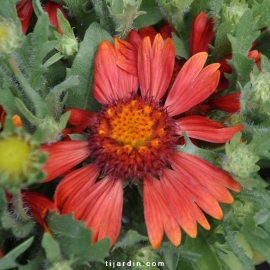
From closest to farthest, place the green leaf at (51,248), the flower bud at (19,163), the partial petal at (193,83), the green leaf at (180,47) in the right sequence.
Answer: the flower bud at (19,163), the green leaf at (51,248), the partial petal at (193,83), the green leaf at (180,47)

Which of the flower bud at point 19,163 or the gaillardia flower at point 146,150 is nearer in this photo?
the flower bud at point 19,163

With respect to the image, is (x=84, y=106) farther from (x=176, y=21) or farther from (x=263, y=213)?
(x=263, y=213)

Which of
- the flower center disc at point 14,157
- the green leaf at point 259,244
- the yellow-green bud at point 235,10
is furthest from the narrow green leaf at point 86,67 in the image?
the green leaf at point 259,244

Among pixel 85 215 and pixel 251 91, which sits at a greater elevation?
pixel 251 91

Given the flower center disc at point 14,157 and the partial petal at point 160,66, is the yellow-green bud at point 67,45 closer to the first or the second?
the partial petal at point 160,66

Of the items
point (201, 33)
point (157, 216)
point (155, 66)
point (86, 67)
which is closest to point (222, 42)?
point (201, 33)

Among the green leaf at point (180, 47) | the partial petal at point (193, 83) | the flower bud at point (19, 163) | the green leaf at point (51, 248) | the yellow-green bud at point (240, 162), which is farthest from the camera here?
the green leaf at point (180, 47)

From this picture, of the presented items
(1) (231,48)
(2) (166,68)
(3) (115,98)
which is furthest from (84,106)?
(1) (231,48)

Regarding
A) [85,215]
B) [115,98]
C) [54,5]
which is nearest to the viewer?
[85,215]
